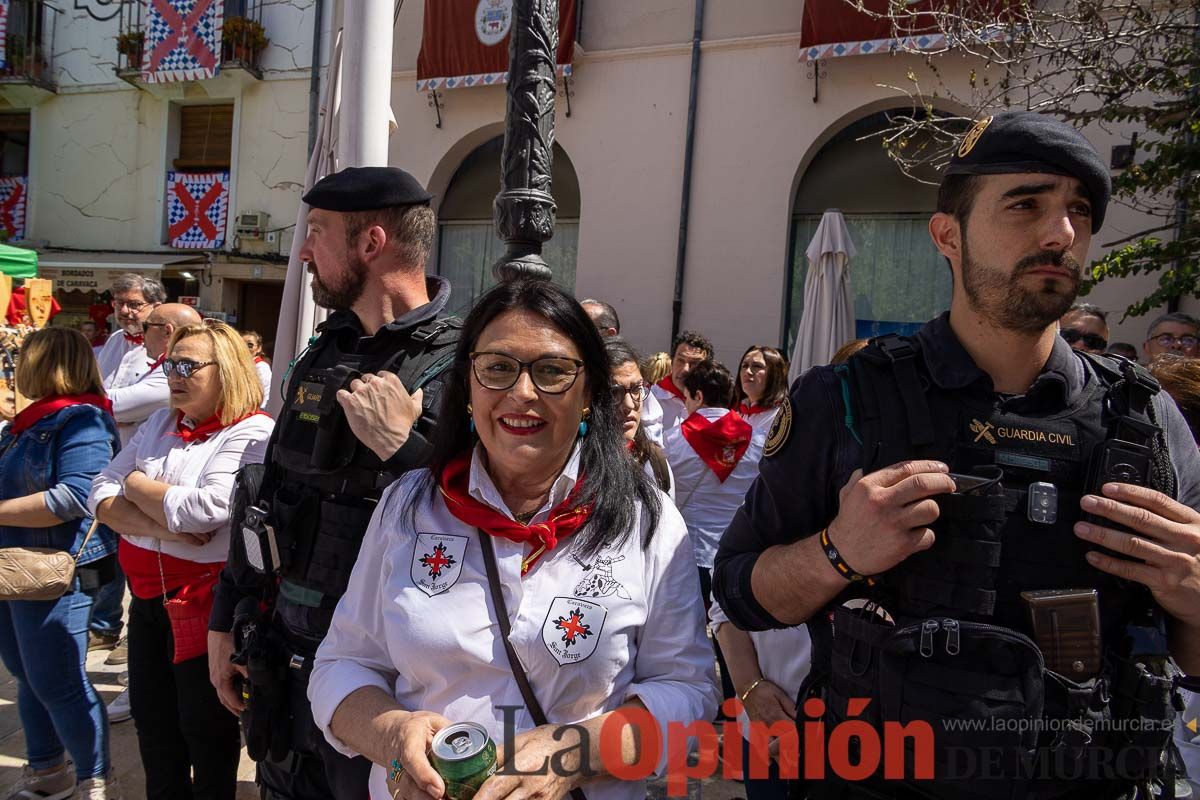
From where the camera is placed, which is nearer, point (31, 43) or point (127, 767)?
point (127, 767)

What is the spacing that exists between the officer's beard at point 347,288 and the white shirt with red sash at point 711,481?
2400 mm

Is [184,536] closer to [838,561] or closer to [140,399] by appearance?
[140,399]

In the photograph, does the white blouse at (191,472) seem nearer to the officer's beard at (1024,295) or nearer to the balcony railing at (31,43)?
the officer's beard at (1024,295)

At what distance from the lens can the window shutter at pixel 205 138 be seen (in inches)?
499

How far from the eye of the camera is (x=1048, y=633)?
140cm

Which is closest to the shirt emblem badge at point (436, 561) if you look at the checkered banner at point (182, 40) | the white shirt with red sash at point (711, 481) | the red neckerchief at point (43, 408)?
Result: the red neckerchief at point (43, 408)

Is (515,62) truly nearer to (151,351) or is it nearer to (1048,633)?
(1048,633)

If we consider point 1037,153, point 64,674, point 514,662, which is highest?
point 1037,153

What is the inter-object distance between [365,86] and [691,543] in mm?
2713

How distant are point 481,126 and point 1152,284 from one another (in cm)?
832

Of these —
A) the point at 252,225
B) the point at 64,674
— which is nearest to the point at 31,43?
the point at 252,225

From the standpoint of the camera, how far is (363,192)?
2.34 metres

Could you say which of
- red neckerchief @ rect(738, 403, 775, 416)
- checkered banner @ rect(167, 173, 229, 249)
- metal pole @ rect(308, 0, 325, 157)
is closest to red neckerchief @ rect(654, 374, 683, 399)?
red neckerchief @ rect(738, 403, 775, 416)

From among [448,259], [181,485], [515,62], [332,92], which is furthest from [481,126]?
[181,485]
